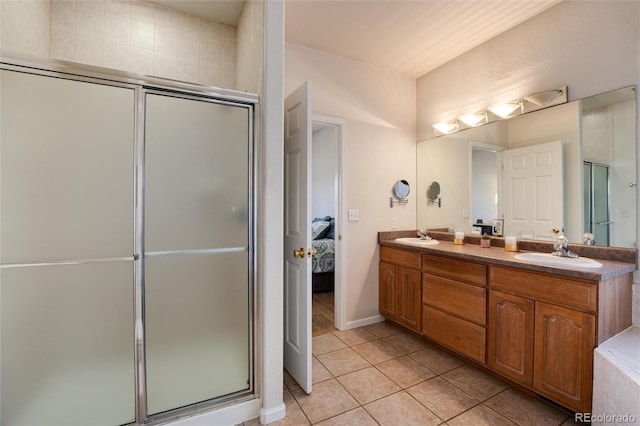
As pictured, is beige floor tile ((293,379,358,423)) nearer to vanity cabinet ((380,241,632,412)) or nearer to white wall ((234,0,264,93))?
vanity cabinet ((380,241,632,412))

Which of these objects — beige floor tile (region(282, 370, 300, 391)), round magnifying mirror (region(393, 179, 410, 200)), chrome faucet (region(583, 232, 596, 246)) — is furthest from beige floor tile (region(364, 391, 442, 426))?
round magnifying mirror (region(393, 179, 410, 200))

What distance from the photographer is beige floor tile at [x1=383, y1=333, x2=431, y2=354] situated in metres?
2.49

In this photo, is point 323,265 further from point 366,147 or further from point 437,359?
point 437,359

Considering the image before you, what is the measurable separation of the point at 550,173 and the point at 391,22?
5.88 ft

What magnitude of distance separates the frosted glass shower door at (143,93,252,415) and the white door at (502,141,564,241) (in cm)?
227

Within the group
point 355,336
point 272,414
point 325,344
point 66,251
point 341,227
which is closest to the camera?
point 66,251

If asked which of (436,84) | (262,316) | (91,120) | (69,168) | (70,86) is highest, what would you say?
(436,84)

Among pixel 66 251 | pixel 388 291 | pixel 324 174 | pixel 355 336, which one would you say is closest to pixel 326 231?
pixel 324 174

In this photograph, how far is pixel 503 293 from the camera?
1897 mm

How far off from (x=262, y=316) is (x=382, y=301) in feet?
5.83

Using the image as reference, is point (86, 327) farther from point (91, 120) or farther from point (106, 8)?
point (106, 8)

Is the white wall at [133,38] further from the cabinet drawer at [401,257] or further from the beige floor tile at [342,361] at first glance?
the beige floor tile at [342,361]

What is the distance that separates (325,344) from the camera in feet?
8.49

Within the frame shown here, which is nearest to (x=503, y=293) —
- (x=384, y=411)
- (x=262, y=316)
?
(x=384, y=411)
